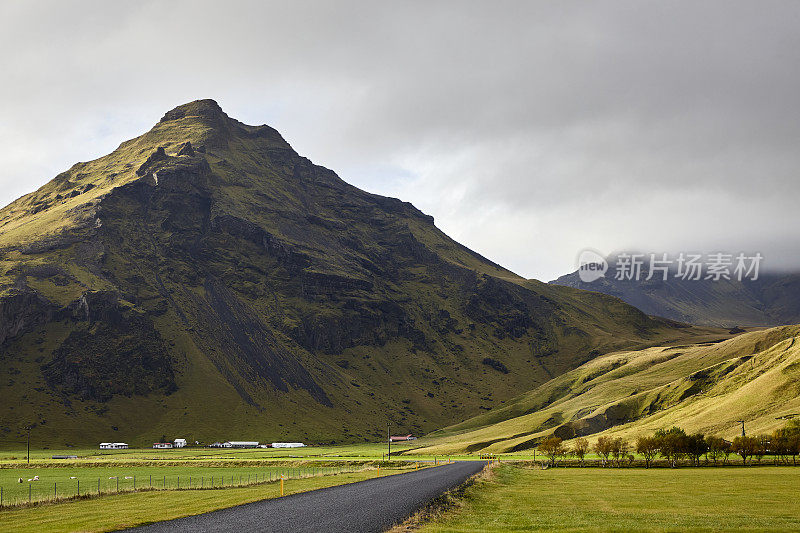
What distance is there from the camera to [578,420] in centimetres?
18825

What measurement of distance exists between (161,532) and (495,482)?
46272 millimetres

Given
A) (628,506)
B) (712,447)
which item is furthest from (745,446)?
(628,506)

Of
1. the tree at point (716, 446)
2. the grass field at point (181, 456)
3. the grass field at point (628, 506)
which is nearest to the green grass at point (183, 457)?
the grass field at point (181, 456)

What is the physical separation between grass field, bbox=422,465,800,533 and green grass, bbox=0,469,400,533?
1782 centimetres

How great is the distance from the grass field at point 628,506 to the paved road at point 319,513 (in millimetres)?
3569

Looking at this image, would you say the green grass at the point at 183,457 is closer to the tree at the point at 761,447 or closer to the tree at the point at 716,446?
the tree at the point at 716,446

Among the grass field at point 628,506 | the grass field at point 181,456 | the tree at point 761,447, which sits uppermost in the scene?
the grass field at point 628,506

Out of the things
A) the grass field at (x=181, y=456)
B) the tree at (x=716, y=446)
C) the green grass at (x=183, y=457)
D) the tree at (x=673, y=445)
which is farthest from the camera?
the grass field at (x=181, y=456)

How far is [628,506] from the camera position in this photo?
158 ft

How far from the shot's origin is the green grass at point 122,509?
38.0 metres

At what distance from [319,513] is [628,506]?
23.6 meters

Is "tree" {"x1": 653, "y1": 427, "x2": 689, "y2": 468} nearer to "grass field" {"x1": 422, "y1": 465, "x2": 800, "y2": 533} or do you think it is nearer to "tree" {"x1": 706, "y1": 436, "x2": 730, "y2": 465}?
"tree" {"x1": 706, "y1": 436, "x2": 730, "y2": 465}

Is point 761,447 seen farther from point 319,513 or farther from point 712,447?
point 319,513

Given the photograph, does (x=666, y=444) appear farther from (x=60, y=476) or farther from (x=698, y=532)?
(x=60, y=476)
